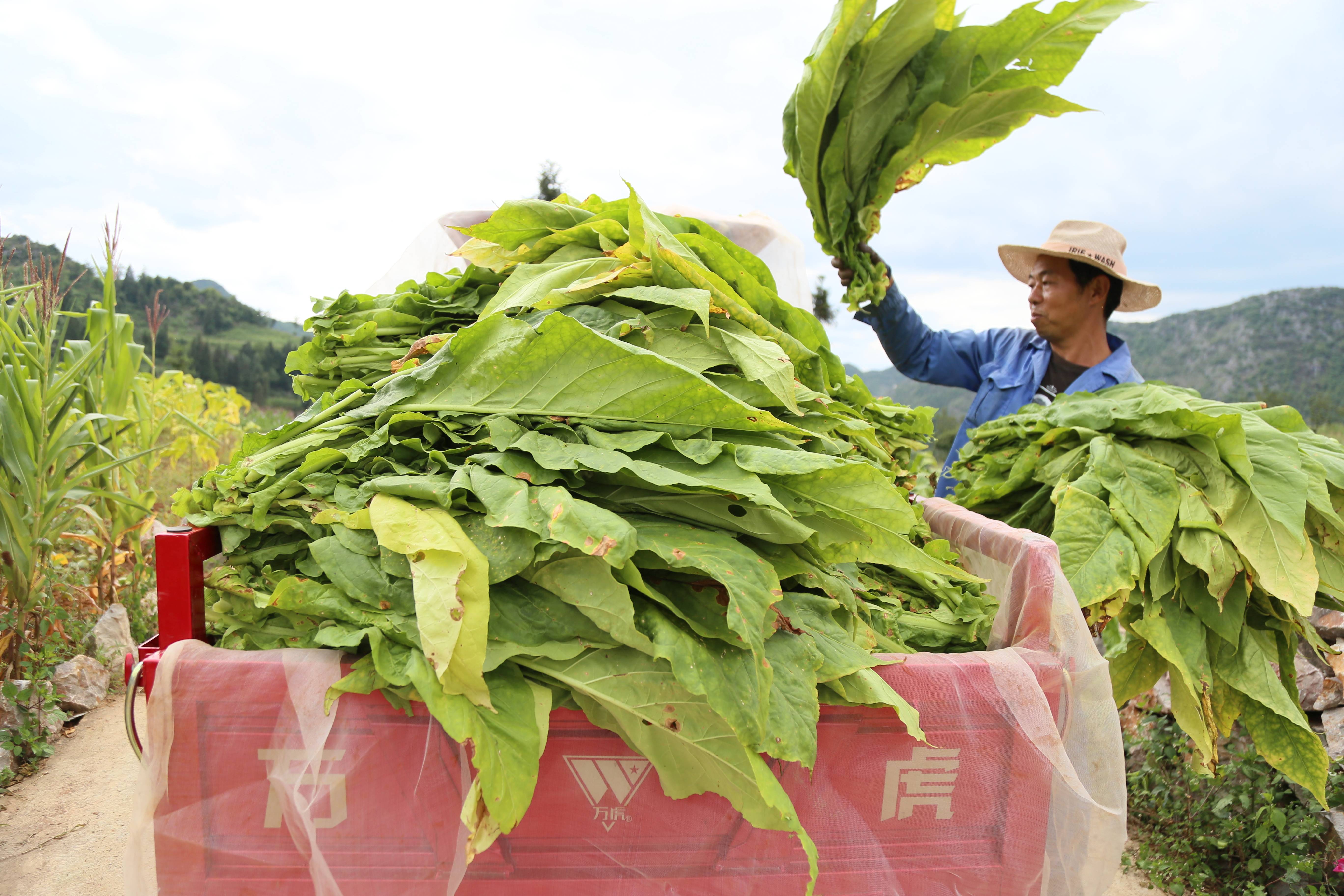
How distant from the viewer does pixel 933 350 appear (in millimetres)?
3477

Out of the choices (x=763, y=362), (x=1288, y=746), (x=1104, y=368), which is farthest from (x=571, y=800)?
(x=1104, y=368)

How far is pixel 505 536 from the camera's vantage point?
Answer: 107cm

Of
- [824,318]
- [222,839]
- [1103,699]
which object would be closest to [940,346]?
[1103,699]

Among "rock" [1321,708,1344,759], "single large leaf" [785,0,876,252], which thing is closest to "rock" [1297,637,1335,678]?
"rock" [1321,708,1344,759]

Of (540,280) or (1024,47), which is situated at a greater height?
(1024,47)

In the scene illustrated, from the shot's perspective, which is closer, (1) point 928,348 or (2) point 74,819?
(2) point 74,819

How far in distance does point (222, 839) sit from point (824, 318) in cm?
1043

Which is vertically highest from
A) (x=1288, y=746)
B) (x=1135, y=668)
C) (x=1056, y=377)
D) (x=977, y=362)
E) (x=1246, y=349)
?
(x=1246, y=349)

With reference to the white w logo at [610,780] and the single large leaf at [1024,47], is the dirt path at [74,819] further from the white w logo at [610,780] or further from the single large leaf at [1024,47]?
the single large leaf at [1024,47]

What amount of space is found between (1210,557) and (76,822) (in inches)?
150

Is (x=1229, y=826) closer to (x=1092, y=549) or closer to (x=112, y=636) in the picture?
(x=1092, y=549)

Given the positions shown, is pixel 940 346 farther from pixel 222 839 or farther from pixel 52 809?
pixel 52 809

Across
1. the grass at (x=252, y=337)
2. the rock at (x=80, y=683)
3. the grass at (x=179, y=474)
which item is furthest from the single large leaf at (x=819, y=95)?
the grass at (x=252, y=337)

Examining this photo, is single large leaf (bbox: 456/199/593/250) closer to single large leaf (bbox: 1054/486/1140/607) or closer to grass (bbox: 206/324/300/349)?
single large leaf (bbox: 1054/486/1140/607)
